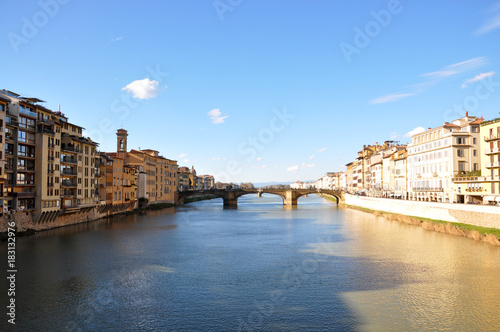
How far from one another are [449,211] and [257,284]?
29.9 meters

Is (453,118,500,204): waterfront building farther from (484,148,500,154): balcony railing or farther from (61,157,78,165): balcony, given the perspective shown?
(61,157,78,165): balcony

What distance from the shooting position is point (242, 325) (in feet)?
52.5

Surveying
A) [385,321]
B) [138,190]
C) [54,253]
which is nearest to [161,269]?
[54,253]

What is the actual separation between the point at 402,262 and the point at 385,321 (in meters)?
11.8

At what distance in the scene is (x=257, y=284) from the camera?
2177 cm

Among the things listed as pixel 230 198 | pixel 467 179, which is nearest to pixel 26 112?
pixel 467 179

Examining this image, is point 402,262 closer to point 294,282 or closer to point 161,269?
point 294,282

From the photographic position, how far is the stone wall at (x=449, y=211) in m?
34.1

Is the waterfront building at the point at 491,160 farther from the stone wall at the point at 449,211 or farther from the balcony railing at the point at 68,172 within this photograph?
the balcony railing at the point at 68,172

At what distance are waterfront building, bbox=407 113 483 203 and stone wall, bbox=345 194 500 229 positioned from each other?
158 inches

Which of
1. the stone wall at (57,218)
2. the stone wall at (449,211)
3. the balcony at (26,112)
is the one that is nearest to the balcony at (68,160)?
the stone wall at (57,218)

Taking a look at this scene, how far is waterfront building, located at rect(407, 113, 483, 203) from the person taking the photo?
49.2 m

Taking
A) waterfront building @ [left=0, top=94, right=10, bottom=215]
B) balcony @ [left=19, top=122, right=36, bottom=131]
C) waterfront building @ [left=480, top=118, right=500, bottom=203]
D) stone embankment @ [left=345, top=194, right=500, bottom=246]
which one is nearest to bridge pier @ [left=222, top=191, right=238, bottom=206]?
stone embankment @ [left=345, top=194, right=500, bottom=246]

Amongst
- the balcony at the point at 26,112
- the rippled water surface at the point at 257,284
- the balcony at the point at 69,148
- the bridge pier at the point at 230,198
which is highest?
the balcony at the point at 26,112
